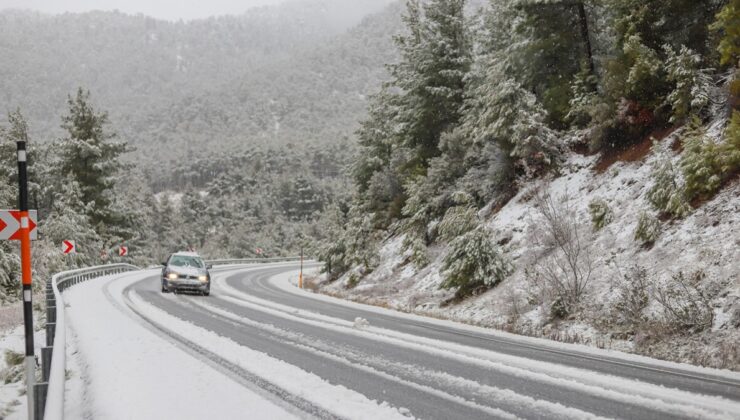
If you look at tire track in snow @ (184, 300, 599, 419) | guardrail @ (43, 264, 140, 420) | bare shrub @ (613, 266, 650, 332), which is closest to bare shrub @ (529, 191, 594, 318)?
bare shrub @ (613, 266, 650, 332)

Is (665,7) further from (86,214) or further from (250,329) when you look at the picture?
(86,214)

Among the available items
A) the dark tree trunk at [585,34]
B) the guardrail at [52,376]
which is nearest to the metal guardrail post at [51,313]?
the guardrail at [52,376]

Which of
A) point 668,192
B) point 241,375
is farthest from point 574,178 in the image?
point 241,375

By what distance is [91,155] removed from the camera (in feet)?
146

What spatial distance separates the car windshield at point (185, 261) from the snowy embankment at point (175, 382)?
9.84 metres

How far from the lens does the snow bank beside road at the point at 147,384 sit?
20.1 feet

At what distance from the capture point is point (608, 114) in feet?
62.6

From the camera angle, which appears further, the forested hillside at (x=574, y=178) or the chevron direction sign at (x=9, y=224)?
the forested hillside at (x=574, y=178)

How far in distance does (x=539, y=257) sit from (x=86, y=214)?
39.5m

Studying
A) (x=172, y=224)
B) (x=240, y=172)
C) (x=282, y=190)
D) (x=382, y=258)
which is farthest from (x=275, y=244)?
(x=240, y=172)

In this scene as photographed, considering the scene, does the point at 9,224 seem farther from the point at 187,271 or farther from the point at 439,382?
the point at 187,271

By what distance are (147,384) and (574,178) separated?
16574 millimetres

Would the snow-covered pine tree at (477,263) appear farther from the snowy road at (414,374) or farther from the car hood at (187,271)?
the car hood at (187,271)

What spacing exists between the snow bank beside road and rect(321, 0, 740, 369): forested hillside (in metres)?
7.53
